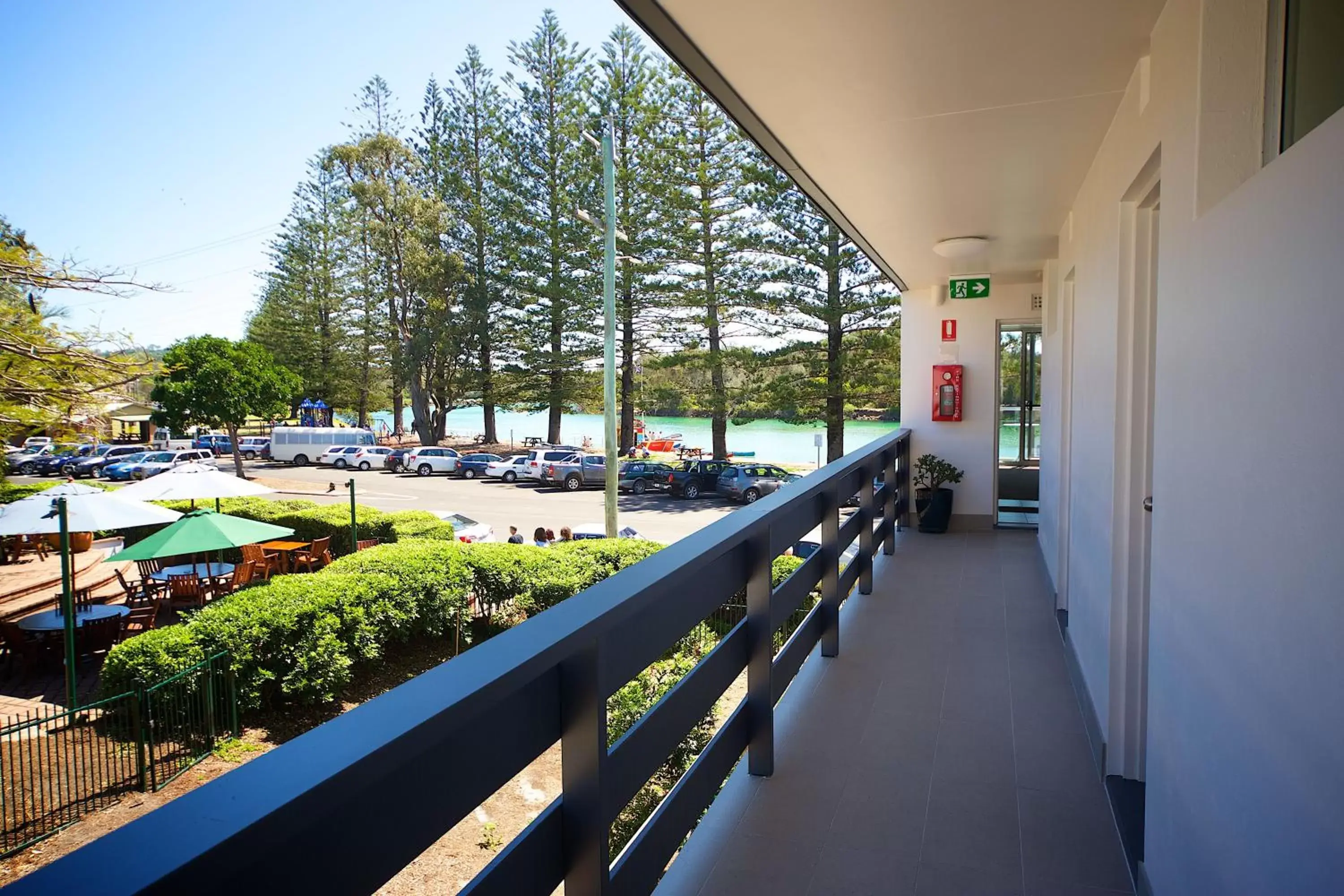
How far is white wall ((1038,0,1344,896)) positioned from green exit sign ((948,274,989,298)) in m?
4.90

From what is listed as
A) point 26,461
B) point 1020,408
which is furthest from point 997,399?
point 26,461

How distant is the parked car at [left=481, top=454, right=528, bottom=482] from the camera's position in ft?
81.8

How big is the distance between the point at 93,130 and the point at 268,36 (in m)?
8.98

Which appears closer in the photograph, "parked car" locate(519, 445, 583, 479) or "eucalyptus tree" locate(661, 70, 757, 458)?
"eucalyptus tree" locate(661, 70, 757, 458)

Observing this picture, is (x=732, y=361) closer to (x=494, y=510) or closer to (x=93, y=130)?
(x=494, y=510)

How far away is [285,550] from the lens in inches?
445

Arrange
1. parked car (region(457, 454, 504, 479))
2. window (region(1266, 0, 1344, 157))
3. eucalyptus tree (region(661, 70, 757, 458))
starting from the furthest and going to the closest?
parked car (region(457, 454, 504, 479)) < eucalyptus tree (region(661, 70, 757, 458)) < window (region(1266, 0, 1344, 157))

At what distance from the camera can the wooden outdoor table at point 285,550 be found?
37.1 ft

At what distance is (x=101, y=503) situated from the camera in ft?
28.4

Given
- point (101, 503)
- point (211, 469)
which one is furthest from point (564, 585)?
point (211, 469)

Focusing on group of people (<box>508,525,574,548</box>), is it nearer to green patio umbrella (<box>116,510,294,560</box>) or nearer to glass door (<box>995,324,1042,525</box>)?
green patio umbrella (<box>116,510,294,560</box>)

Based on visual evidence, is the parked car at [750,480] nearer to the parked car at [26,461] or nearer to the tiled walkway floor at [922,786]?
the tiled walkway floor at [922,786]

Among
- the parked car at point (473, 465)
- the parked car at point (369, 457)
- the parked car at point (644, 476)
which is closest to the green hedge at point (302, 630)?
the parked car at point (644, 476)

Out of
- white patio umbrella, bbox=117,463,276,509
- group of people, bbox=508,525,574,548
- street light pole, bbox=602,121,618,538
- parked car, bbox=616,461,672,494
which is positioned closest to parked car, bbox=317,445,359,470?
parked car, bbox=616,461,672,494
